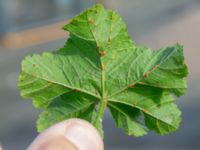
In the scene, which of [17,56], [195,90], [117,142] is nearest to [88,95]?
[117,142]

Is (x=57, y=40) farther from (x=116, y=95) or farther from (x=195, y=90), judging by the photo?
(x=116, y=95)

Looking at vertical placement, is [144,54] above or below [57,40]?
above

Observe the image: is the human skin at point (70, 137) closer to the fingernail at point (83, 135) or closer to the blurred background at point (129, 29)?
the fingernail at point (83, 135)

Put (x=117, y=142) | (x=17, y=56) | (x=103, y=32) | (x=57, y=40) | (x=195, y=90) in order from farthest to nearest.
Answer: (x=57, y=40) → (x=17, y=56) → (x=195, y=90) → (x=117, y=142) → (x=103, y=32)

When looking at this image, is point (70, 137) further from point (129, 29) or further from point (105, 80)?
point (129, 29)

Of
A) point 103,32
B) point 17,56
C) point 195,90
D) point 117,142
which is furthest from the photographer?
point 17,56

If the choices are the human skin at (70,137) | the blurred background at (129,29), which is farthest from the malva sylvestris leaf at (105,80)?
the blurred background at (129,29)
